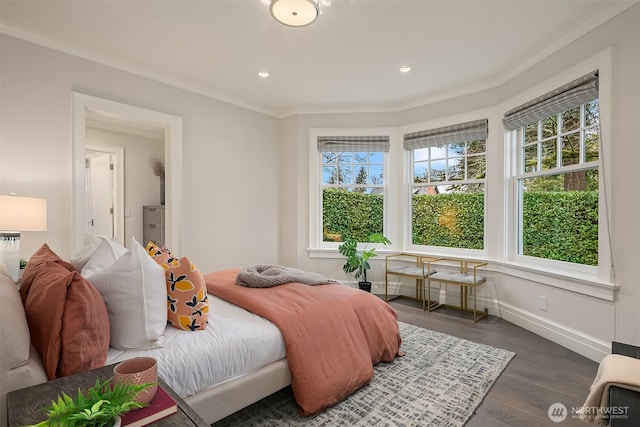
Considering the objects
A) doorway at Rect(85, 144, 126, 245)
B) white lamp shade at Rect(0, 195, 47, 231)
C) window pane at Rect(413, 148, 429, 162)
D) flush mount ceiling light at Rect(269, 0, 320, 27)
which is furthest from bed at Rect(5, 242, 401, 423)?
doorway at Rect(85, 144, 126, 245)

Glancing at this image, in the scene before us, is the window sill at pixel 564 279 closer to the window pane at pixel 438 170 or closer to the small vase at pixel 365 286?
the window pane at pixel 438 170

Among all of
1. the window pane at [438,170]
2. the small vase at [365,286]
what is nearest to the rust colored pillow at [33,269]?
the small vase at [365,286]

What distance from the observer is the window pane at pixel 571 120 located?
2816mm

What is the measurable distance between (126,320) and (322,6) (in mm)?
2430

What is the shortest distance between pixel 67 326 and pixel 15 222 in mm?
1751

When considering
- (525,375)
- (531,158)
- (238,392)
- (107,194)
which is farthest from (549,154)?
(107,194)

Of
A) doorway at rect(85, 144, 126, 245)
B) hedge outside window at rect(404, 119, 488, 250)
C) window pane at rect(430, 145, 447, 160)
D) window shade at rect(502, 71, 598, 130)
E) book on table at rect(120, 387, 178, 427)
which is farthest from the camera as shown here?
doorway at rect(85, 144, 126, 245)

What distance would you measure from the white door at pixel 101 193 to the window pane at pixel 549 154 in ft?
→ 19.0

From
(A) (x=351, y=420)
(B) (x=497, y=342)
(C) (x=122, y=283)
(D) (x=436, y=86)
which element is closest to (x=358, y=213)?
(D) (x=436, y=86)

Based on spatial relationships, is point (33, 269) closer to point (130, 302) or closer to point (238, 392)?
point (130, 302)

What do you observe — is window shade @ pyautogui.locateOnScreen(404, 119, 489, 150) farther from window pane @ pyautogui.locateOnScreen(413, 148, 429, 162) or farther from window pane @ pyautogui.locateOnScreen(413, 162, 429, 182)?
window pane @ pyautogui.locateOnScreen(413, 162, 429, 182)

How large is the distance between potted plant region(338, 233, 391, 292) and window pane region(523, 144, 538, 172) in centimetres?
181

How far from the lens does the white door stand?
16.3 feet

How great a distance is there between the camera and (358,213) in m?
4.66
